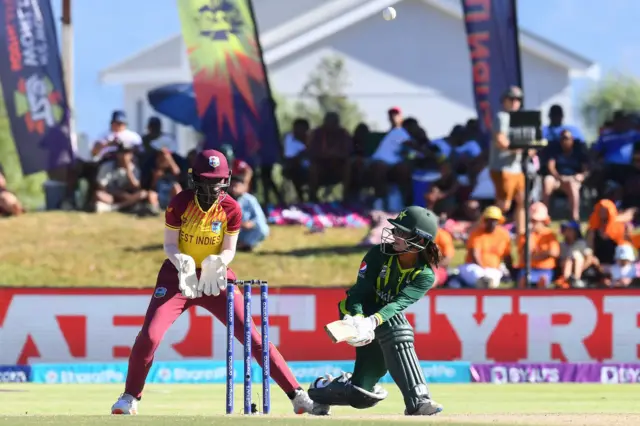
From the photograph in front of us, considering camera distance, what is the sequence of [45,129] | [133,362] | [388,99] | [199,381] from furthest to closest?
[388,99], [45,129], [199,381], [133,362]

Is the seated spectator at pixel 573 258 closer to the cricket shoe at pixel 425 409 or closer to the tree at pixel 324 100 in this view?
the cricket shoe at pixel 425 409

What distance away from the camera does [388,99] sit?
46719 mm

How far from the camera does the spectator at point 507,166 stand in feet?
59.0

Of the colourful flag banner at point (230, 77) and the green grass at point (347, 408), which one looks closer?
the green grass at point (347, 408)

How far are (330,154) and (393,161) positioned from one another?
3.18 feet

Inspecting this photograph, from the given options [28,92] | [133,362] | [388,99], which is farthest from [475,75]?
[388,99]

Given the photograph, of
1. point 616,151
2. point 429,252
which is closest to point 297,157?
point 616,151

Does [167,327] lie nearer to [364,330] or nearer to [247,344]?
[247,344]

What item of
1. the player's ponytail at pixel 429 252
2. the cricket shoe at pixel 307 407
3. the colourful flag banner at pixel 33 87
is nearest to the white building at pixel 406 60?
the colourful flag banner at pixel 33 87

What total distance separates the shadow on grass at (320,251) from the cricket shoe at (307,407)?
32.4ft

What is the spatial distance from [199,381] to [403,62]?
32.2 metres

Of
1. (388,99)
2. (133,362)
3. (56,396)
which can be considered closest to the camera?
(133,362)

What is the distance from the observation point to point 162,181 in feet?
70.2

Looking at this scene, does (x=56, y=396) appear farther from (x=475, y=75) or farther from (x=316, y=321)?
(x=475, y=75)
